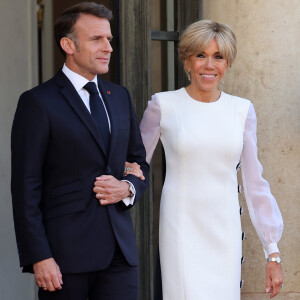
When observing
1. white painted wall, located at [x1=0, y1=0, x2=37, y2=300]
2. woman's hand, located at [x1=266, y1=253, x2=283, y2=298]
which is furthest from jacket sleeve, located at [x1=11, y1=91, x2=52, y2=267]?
white painted wall, located at [x1=0, y1=0, x2=37, y2=300]

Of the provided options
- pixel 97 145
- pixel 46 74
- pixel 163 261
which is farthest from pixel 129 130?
A: pixel 46 74

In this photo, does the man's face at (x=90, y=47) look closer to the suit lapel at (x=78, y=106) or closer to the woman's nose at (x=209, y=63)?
the suit lapel at (x=78, y=106)

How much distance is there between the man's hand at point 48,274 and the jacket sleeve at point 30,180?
2cm

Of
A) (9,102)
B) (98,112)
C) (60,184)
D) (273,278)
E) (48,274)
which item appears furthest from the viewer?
(9,102)

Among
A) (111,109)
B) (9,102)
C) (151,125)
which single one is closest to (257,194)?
(151,125)

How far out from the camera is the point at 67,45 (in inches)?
171

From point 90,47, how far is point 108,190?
0.62 metres

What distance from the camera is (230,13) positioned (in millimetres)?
5688

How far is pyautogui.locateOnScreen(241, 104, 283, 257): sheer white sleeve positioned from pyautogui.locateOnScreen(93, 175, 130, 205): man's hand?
846 millimetres

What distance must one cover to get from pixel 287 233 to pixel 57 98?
6.61ft

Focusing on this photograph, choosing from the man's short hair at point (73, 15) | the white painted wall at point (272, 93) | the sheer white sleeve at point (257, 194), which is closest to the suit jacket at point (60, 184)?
the man's short hair at point (73, 15)

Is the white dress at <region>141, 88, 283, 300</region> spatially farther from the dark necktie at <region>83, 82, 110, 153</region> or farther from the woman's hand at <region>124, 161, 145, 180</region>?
the dark necktie at <region>83, 82, 110, 153</region>

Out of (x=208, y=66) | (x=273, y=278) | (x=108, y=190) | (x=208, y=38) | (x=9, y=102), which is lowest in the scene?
(x=273, y=278)

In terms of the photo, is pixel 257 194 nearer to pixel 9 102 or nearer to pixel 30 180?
pixel 30 180
